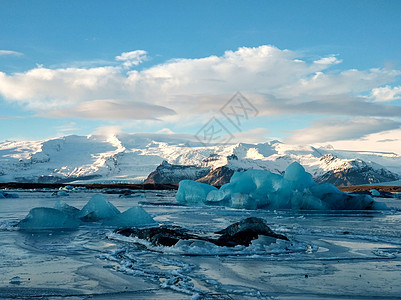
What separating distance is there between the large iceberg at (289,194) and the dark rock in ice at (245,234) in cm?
1862

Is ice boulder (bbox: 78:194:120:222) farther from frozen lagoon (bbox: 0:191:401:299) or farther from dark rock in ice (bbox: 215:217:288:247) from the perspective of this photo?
dark rock in ice (bbox: 215:217:288:247)

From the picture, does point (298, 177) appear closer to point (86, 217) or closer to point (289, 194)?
point (289, 194)

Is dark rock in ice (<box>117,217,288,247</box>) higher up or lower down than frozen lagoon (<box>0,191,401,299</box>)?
higher up

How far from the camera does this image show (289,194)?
32.3m

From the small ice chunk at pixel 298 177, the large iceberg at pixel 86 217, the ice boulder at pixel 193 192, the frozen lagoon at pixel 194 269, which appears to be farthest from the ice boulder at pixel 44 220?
the ice boulder at pixel 193 192

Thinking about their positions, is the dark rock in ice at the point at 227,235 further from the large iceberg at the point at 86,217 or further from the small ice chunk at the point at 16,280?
the small ice chunk at the point at 16,280

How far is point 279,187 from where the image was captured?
3247 cm

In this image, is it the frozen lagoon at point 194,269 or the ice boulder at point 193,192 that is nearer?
the frozen lagoon at point 194,269

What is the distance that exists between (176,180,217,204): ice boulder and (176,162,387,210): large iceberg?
3.36 m

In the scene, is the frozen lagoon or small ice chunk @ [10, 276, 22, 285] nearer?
the frozen lagoon

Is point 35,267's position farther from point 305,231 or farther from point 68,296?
point 305,231

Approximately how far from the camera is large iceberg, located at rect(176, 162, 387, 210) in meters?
31.5

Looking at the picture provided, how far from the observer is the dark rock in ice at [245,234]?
40.5ft

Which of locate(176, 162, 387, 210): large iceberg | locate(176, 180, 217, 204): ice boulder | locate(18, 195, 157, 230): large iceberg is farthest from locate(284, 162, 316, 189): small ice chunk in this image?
locate(18, 195, 157, 230): large iceberg
